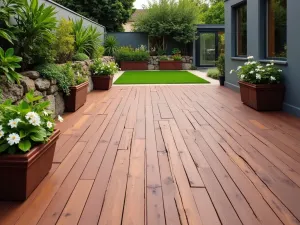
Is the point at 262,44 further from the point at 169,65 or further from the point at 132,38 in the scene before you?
the point at 132,38

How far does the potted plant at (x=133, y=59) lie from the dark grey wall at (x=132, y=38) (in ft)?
3.69

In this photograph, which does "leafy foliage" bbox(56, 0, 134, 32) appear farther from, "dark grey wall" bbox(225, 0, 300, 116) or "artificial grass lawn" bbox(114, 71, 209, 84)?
"dark grey wall" bbox(225, 0, 300, 116)

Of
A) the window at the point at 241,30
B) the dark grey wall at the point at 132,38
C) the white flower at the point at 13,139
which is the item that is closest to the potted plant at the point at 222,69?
the window at the point at 241,30

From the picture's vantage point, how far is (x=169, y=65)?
1831 centimetres

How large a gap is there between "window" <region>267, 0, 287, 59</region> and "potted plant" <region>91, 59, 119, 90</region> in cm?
398

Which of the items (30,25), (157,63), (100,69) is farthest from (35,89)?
(157,63)

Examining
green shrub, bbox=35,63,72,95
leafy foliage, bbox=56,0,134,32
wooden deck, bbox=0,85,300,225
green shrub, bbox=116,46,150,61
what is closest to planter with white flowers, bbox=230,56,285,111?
wooden deck, bbox=0,85,300,225

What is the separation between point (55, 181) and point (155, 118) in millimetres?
2776

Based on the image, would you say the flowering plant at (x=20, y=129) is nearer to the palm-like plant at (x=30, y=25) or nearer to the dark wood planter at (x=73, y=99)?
the palm-like plant at (x=30, y=25)

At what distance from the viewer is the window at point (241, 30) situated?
8.66 meters

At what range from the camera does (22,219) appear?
86.7 inches

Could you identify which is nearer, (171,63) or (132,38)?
(171,63)

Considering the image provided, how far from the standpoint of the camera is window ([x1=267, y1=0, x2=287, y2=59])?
20.3ft

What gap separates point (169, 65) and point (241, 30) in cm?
943
